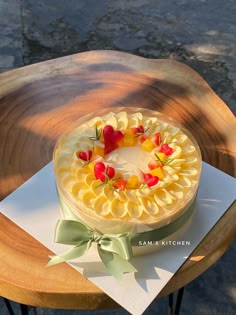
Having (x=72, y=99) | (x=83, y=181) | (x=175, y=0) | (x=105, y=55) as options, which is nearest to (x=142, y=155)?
(x=83, y=181)

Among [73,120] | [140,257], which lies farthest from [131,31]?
[140,257]

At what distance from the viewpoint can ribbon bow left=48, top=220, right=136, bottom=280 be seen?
924 mm

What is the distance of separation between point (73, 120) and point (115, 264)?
47cm

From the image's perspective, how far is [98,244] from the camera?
950 millimetres

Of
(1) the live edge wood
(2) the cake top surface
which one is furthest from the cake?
(1) the live edge wood

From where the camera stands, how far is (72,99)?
1.32m

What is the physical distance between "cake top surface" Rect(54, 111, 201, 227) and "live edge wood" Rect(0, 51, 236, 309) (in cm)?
13

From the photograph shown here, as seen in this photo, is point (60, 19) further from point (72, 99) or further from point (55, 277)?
point (55, 277)

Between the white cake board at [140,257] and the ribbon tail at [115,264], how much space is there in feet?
0.07

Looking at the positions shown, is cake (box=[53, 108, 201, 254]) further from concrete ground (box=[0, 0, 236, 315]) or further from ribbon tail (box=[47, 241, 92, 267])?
concrete ground (box=[0, 0, 236, 315])

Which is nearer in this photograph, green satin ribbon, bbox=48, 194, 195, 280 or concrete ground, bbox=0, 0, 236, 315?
green satin ribbon, bbox=48, 194, 195, 280

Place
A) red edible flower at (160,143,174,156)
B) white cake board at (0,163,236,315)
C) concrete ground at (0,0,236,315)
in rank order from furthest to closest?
concrete ground at (0,0,236,315) < red edible flower at (160,143,174,156) < white cake board at (0,163,236,315)

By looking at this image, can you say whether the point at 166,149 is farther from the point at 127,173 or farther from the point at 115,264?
the point at 115,264

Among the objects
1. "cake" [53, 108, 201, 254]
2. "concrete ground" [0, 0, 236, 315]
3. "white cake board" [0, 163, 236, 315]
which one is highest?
"cake" [53, 108, 201, 254]
